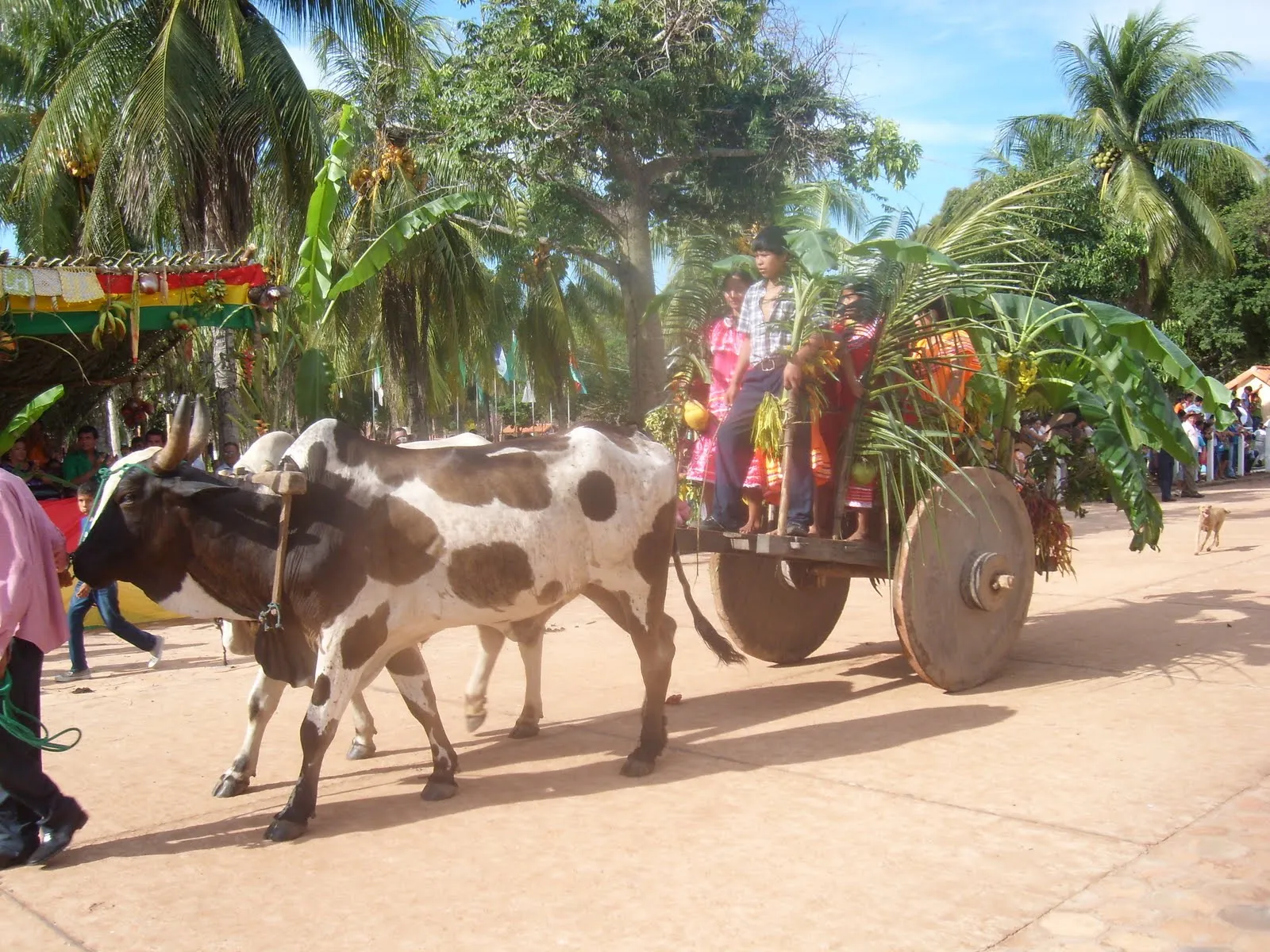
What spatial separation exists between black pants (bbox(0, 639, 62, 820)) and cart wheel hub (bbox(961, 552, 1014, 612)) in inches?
174

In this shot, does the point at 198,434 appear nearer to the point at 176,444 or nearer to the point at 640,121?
the point at 176,444

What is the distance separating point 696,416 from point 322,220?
475 cm

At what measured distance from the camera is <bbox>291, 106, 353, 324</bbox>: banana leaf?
9.38 metres

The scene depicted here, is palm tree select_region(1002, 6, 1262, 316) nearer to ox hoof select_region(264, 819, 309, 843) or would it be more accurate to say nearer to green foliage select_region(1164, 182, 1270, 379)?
green foliage select_region(1164, 182, 1270, 379)

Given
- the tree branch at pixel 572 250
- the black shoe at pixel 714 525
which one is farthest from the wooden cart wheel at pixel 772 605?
the tree branch at pixel 572 250

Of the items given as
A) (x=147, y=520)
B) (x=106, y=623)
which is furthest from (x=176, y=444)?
(x=106, y=623)

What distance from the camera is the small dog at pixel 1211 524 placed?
38.3 feet

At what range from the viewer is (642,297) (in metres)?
19.1

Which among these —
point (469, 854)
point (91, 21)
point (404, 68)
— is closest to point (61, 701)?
point (469, 854)

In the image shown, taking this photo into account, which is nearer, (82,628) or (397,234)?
(82,628)

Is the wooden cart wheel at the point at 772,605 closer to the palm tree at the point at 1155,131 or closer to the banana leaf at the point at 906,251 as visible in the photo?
the banana leaf at the point at 906,251

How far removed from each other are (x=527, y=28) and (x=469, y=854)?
15.1m

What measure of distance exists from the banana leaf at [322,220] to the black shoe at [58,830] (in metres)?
5.88

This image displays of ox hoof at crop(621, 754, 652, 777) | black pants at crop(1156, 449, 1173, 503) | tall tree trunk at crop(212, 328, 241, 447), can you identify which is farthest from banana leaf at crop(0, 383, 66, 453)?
black pants at crop(1156, 449, 1173, 503)
